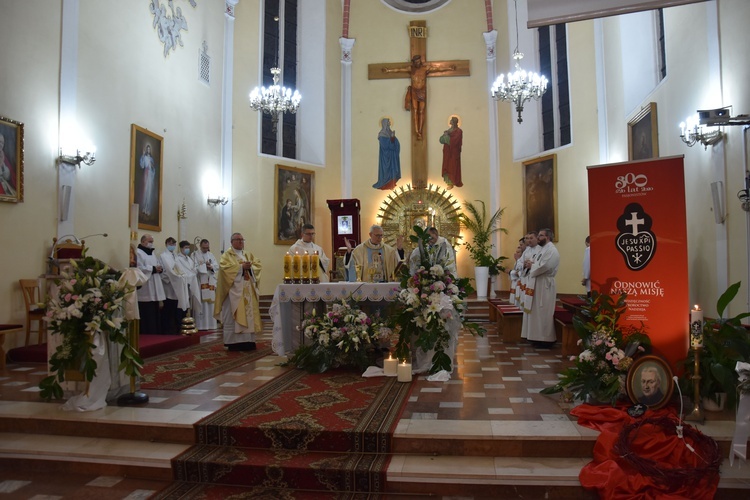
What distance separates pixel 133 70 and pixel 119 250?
3.30 meters

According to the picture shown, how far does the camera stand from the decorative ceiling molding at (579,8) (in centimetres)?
563

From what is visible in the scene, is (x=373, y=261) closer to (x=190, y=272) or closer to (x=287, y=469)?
(x=287, y=469)

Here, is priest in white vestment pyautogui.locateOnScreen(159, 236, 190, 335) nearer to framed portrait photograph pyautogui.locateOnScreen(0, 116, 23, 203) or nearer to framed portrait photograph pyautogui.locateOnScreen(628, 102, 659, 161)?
framed portrait photograph pyautogui.locateOnScreen(0, 116, 23, 203)

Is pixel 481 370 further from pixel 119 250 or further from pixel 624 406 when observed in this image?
pixel 119 250

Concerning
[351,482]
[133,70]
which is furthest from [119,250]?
[351,482]

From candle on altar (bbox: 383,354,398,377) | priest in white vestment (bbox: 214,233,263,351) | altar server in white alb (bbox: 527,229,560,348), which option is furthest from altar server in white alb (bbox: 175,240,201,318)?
altar server in white alb (bbox: 527,229,560,348)

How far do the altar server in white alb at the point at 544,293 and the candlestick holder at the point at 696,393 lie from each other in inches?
145

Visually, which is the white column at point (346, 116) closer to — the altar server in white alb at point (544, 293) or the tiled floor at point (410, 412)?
the altar server in white alb at point (544, 293)

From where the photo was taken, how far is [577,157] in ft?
42.2

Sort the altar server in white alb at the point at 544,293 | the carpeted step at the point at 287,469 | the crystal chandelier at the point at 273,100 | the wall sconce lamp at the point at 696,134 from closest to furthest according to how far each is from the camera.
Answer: the carpeted step at the point at 287,469 < the wall sconce lamp at the point at 696,134 < the altar server in white alb at the point at 544,293 < the crystal chandelier at the point at 273,100

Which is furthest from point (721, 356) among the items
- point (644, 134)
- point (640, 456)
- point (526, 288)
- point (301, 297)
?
point (644, 134)

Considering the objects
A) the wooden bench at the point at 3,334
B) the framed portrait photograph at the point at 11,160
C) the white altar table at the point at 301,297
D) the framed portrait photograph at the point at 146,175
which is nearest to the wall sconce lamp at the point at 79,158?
the framed portrait photograph at the point at 11,160

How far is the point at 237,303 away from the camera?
25.7ft

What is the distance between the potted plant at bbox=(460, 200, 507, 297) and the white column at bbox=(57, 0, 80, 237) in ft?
31.3
